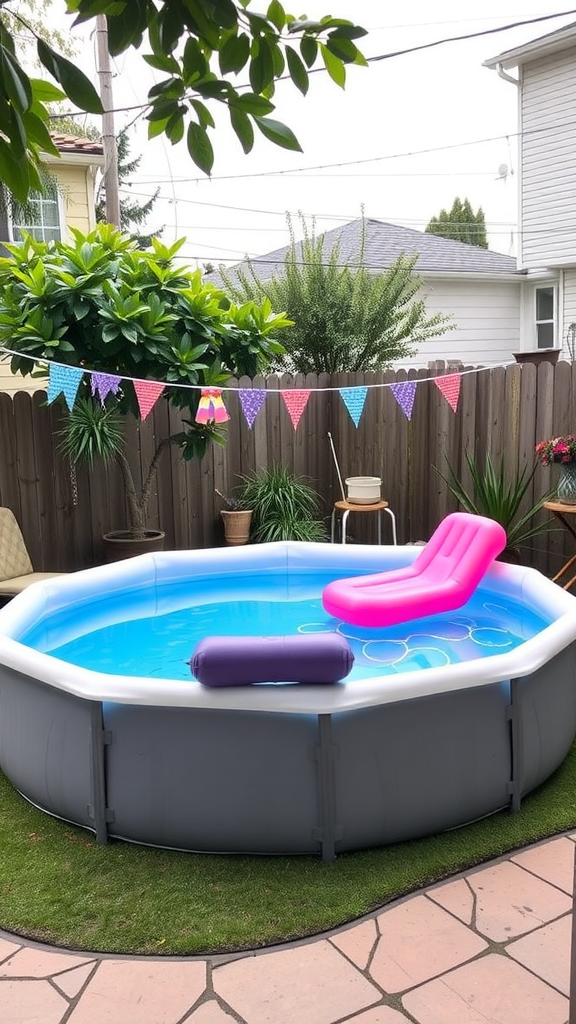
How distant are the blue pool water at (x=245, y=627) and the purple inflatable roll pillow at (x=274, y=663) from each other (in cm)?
143

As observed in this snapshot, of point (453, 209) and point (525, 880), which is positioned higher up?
point (453, 209)

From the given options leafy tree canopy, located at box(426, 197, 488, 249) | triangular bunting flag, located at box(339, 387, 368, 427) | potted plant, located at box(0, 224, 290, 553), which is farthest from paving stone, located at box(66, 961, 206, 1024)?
leafy tree canopy, located at box(426, 197, 488, 249)

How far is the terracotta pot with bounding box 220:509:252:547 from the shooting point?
7152 mm

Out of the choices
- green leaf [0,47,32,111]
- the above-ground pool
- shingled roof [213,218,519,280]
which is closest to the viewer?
green leaf [0,47,32,111]

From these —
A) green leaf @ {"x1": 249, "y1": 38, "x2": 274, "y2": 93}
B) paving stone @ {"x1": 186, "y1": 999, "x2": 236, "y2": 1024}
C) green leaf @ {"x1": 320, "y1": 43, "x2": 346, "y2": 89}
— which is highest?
green leaf @ {"x1": 320, "y1": 43, "x2": 346, "y2": 89}

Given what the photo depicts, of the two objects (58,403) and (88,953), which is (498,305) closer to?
(58,403)

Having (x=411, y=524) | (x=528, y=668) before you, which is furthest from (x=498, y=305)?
(x=528, y=668)

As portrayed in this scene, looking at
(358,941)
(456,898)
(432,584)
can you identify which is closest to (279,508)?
(432,584)

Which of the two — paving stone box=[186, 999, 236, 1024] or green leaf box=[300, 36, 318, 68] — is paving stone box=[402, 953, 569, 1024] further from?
green leaf box=[300, 36, 318, 68]

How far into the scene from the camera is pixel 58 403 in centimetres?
633

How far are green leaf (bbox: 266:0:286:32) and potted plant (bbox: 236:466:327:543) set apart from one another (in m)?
5.94

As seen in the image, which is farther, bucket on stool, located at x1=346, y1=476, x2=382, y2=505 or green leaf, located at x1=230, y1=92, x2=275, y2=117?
bucket on stool, located at x1=346, y1=476, x2=382, y2=505

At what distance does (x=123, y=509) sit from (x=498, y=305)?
417 inches

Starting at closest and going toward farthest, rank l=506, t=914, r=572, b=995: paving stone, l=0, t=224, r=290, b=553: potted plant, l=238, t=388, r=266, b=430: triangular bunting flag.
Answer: l=506, t=914, r=572, b=995: paving stone
l=0, t=224, r=290, b=553: potted plant
l=238, t=388, r=266, b=430: triangular bunting flag
